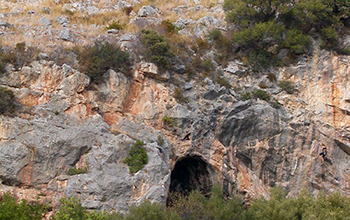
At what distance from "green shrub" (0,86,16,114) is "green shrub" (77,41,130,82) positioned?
3938 millimetres

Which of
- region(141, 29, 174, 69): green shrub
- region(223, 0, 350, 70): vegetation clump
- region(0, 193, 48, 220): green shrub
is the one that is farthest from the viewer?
region(223, 0, 350, 70): vegetation clump

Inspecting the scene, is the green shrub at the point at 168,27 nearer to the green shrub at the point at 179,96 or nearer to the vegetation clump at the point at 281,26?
the vegetation clump at the point at 281,26

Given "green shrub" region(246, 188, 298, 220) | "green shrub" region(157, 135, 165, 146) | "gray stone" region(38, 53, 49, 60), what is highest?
"gray stone" region(38, 53, 49, 60)

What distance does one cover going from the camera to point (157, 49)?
77.6 ft

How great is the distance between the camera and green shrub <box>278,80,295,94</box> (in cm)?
2547

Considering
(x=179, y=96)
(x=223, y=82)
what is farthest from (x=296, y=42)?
(x=179, y=96)

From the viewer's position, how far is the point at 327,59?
2605 centimetres

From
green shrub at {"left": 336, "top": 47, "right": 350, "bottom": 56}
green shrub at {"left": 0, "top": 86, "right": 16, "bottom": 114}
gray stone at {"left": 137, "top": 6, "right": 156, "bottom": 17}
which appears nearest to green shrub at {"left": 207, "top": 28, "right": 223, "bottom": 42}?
gray stone at {"left": 137, "top": 6, "right": 156, "bottom": 17}

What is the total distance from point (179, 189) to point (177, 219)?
697cm

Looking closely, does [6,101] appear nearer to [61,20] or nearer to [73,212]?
[73,212]

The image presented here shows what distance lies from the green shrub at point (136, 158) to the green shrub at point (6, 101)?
574 cm

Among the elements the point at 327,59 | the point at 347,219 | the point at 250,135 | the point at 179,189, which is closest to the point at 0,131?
the point at 179,189

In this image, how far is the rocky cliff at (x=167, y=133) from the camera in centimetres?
1869

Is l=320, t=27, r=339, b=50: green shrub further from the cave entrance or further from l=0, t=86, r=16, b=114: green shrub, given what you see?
l=0, t=86, r=16, b=114: green shrub
